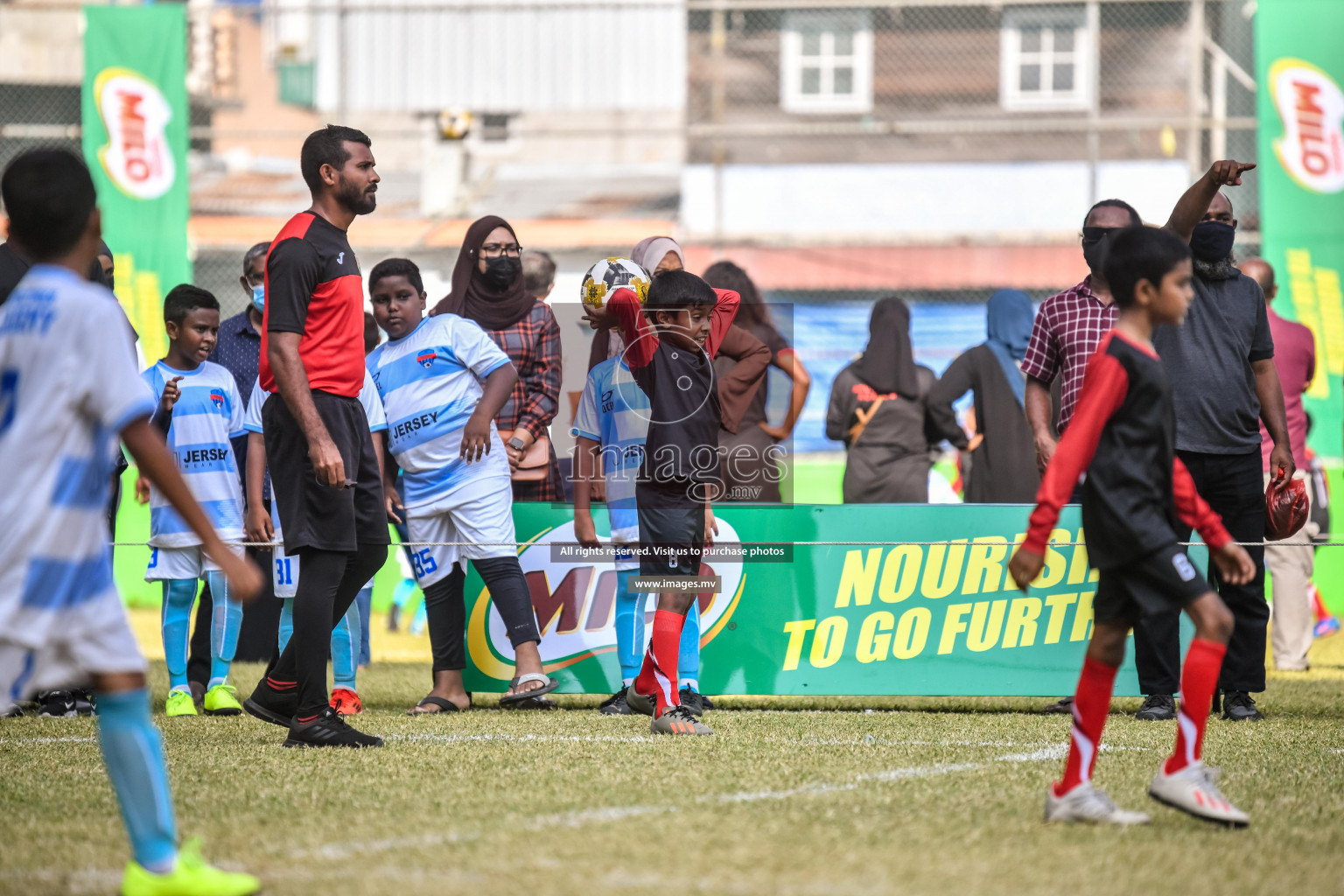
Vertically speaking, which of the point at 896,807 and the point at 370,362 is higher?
the point at 370,362

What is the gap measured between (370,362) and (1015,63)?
15513mm

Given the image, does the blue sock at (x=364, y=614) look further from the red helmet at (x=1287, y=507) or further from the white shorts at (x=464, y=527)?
the red helmet at (x=1287, y=507)

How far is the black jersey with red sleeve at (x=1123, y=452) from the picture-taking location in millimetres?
4078

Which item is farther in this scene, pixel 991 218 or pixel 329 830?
pixel 991 218

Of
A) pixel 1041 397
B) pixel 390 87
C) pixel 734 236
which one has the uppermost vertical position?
pixel 390 87

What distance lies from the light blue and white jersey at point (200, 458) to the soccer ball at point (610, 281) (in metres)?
1.82

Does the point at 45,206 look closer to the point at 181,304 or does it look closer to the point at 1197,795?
the point at 1197,795

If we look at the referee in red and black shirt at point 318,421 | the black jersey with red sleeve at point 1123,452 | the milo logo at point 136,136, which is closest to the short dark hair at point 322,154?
the referee in red and black shirt at point 318,421

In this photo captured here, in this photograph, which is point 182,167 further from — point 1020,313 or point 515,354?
point 1020,313

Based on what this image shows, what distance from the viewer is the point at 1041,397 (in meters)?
6.58

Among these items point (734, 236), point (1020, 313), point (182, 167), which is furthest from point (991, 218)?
point (1020, 313)

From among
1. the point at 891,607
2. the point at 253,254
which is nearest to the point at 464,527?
the point at 891,607

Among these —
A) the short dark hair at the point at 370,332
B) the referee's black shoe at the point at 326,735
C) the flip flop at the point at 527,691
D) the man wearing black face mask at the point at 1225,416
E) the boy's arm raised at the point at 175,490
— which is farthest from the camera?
the short dark hair at the point at 370,332

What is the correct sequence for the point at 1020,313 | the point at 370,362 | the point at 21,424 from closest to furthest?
the point at 21,424, the point at 370,362, the point at 1020,313
